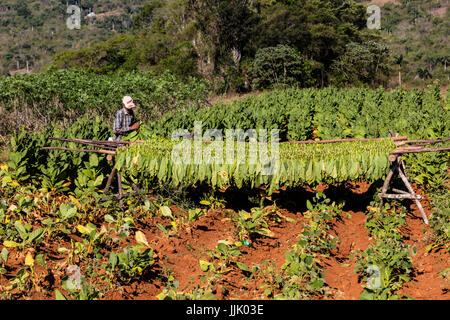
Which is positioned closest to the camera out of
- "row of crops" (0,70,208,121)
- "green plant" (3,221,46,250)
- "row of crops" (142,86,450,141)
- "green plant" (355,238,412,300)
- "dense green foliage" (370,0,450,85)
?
"green plant" (355,238,412,300)

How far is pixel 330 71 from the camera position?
28578 millimetres

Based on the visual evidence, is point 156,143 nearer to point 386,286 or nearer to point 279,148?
point 279,148

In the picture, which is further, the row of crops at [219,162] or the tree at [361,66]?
the tree at [361,66]

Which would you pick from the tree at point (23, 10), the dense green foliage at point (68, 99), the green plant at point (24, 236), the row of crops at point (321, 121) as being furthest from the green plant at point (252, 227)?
the tree at point (23, 10)

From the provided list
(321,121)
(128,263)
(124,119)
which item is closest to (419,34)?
(321,121)

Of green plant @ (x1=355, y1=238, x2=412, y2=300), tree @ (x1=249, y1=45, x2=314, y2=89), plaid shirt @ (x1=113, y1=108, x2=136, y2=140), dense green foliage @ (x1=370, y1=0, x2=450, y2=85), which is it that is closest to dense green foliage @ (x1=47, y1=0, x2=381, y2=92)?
tree @ (x1=249, y1=45, x2=314, y2=89)

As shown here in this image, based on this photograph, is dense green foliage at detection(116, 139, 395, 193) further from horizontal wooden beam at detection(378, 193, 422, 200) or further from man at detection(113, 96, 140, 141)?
man at detection(113, 96, 140, 141)

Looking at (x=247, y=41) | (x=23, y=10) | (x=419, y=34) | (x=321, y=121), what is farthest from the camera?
(x=23, y=10)

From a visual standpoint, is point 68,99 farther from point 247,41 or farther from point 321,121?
point 247,41

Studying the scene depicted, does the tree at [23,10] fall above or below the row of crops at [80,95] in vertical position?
above

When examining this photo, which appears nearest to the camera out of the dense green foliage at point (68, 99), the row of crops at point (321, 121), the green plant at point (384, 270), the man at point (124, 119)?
the green plant at point (384, 270)

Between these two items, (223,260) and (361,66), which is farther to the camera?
(361,66)

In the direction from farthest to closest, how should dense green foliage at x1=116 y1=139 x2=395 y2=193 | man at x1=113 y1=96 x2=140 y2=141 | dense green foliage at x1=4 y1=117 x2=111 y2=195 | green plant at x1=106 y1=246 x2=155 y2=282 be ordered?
man at x1=113 y1=96 x2=140 y2=141 < dense green foliage at x1=4 y1=117 x2=111 y2=195 < dense green foliage at x1=116 y1=139 x2=395 y2=193 < green plant at x1=106 y1=246 x2=155 y2=282

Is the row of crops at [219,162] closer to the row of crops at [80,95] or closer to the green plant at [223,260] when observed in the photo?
the green plant at [223,260]
